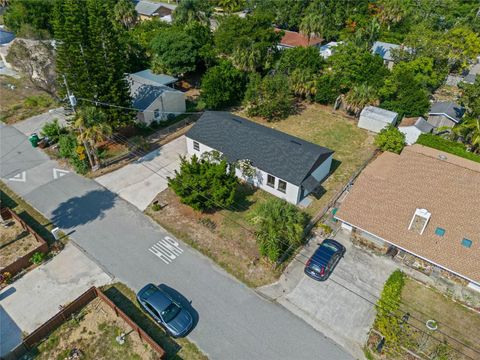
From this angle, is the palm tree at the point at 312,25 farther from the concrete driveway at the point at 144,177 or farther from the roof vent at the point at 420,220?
the roof vent at the point at 420,220

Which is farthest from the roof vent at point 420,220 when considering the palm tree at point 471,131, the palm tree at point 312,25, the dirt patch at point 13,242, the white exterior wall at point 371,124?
the palm tree at point 312,25

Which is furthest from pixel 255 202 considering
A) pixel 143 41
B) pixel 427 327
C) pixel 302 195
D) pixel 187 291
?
pixel 143 41

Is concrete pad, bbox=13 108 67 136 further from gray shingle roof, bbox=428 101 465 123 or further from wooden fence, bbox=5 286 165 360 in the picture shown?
gray shingle roof, bbox=428 101 465 123

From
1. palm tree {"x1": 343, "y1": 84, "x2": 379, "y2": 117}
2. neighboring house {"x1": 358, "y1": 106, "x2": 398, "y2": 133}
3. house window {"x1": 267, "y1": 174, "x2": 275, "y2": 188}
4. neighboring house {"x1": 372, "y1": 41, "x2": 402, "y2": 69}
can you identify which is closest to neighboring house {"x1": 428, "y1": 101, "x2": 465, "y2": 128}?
neighboring house {"x1": 358, "y1": 106, "x2": 398, "y2": 133}

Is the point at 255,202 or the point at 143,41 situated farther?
the point at 143,41

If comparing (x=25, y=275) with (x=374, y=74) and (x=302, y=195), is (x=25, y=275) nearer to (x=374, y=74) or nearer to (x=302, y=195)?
(x=302, y=195)

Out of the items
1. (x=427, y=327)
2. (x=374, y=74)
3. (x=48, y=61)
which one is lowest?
(x=427, y=327)

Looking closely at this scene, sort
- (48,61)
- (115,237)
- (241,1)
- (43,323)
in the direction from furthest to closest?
1. (241,1)
2. (48,61)
3. (115,237)
4. (43,323)

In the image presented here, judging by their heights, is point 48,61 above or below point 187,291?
above
